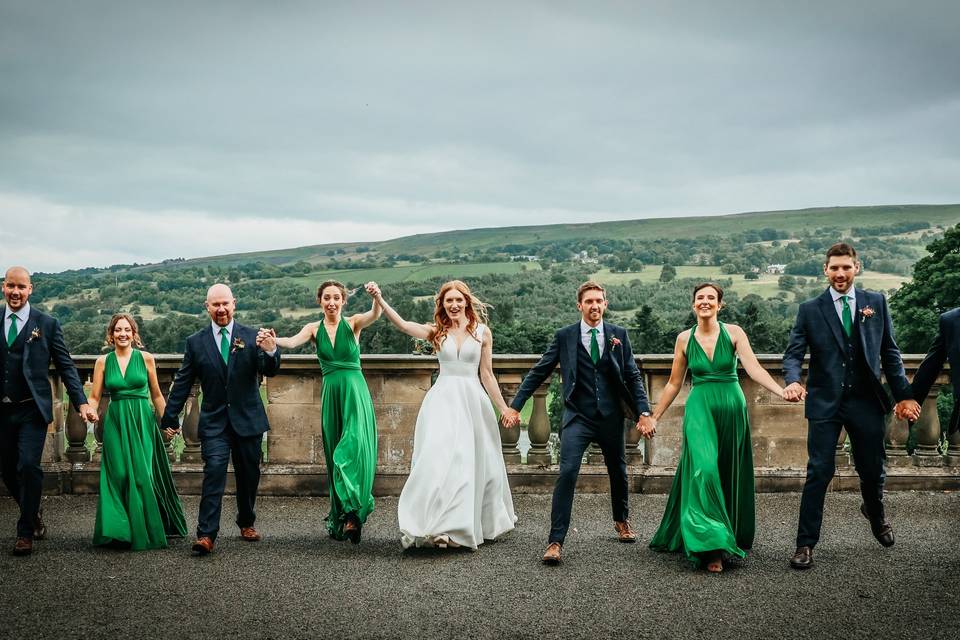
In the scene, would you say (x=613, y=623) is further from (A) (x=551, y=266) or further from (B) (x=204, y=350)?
(A) (x=551, y=266)

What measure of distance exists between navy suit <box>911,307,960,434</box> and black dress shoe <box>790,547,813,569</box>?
57.8 inches

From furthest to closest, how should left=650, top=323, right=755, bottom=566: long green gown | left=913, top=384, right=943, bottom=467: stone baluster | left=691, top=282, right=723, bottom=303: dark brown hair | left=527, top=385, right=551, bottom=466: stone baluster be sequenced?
left=527, top=385, right=551, bottom=466: stone baluster < left=913, top=384, right=943, bottom=467: stone baluster < left=691, top=282, right=723, bottom=303: dark brown hair < left=650, top=323, right=755, bottom=566: long green gown

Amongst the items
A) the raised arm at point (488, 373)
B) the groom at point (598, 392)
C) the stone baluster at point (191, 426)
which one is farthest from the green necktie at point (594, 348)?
the stone baluster at point (191, 426)

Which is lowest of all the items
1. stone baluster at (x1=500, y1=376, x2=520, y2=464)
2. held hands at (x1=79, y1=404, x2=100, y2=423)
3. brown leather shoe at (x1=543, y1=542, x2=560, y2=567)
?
brown leather shoe at (x1=543, y1=542, x2=560, y2=567)

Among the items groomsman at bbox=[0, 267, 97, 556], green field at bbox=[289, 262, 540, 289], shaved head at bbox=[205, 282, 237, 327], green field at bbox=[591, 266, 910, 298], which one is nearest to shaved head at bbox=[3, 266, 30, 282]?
groomsman at bbox=[0, 267, 97, 556]

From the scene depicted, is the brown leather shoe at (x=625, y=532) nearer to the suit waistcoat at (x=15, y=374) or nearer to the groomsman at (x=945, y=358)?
the groomsman at (x=945, y=358)

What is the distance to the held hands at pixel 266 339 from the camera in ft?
24.3

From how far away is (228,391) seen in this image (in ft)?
24.8

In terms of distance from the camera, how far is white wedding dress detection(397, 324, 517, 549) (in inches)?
283

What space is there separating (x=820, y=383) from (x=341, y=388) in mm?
3924

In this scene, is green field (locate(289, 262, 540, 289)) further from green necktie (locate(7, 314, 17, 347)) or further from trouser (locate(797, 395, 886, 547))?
trouser (locate(797, 395, 886, 547))

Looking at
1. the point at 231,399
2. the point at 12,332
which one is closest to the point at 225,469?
the point at 231,399

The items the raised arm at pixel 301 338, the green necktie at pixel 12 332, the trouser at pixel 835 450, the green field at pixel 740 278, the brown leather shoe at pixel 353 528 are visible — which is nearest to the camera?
the trouser at pixel 835 450

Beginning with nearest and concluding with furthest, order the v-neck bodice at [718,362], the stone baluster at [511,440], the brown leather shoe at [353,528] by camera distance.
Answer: the v-neck bodice at [718,362]
the brown leather shoe at [353,528]
the stone baluster at [511,440]
